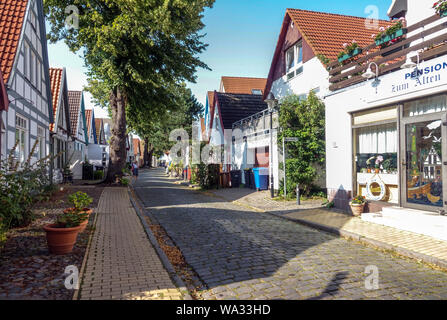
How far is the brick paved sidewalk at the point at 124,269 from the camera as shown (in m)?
3.92

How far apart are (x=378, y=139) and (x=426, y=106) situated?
1725mm

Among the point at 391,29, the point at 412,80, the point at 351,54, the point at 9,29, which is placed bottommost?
the point at 412,80

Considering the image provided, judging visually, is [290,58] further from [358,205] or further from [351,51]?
[358,205]

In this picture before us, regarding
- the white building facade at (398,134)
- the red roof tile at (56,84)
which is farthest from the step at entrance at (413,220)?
the red roof tile at (56,84)

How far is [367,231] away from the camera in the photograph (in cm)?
741

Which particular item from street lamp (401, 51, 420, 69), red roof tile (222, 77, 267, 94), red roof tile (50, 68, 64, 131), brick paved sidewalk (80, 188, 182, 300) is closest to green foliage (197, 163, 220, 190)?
red roof tile (50, 68, 64, 131)

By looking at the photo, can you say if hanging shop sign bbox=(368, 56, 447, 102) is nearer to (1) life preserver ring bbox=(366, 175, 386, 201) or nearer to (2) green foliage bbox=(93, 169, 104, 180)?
(1) life preserver ring bbox=(366, 175, 386, 201)

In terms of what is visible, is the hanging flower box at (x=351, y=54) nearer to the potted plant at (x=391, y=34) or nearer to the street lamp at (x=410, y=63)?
the potted plant at (x=391, y=34)

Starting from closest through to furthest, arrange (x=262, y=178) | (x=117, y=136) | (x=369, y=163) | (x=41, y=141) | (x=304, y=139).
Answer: (x=369, y=163) < (x=304, y=139) < (x=41, y=141) < (x=262, y=178) < (x=117, y=136)

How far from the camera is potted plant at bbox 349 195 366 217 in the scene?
9117mm

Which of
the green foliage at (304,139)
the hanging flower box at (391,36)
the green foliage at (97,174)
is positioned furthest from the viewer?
the green foliage at (97,174)

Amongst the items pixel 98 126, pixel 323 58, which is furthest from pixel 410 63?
pixel 98 126

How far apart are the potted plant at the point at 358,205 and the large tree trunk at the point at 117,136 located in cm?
1454

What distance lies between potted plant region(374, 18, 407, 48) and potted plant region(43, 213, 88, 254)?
858 cm
